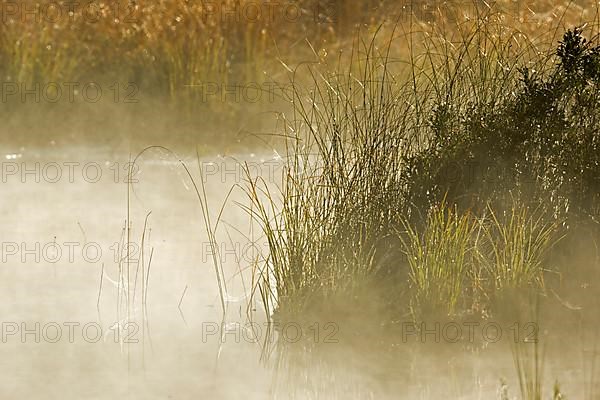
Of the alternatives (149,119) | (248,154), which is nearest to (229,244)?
(248,154)

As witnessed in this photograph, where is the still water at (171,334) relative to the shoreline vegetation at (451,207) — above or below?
below

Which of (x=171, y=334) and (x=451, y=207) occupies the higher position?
(x=451, y=207)

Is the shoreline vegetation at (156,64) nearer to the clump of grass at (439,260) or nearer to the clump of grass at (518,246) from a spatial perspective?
the clump of grass at (518,246)

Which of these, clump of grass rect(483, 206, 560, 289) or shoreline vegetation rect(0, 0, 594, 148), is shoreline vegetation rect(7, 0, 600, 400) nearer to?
clump of grass rect(483, 206, 560, 289)

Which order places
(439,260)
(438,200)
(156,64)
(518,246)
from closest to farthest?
(439,260) → (518,246) → (438,200) → (156,64)

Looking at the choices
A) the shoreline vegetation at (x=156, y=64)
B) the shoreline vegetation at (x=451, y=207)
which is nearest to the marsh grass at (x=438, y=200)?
the shoreline vegetation at (x=451, y=207)

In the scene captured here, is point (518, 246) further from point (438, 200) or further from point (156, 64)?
point (156, 64)

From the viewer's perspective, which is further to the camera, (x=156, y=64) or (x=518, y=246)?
(x=156, y=64)

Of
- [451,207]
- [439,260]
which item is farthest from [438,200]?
[439,260]

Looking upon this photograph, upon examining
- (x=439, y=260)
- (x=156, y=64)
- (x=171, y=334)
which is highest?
(x=156, y=64)

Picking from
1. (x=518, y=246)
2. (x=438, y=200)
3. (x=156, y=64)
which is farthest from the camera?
(x=156, y=64)

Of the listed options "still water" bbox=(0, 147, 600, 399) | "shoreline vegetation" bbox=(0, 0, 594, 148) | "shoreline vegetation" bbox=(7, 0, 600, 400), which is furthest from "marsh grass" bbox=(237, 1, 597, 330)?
"shoreline vegetation" bbox=(0, 0, 594, 148)

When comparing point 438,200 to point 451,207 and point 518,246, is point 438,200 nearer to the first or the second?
point 451,207

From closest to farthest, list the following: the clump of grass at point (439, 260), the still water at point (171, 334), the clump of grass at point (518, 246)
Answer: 1. the still water at point (171, 334)
2. the clump of grass at point (439, 260)
3. the clump of grass at point (518, 246)
